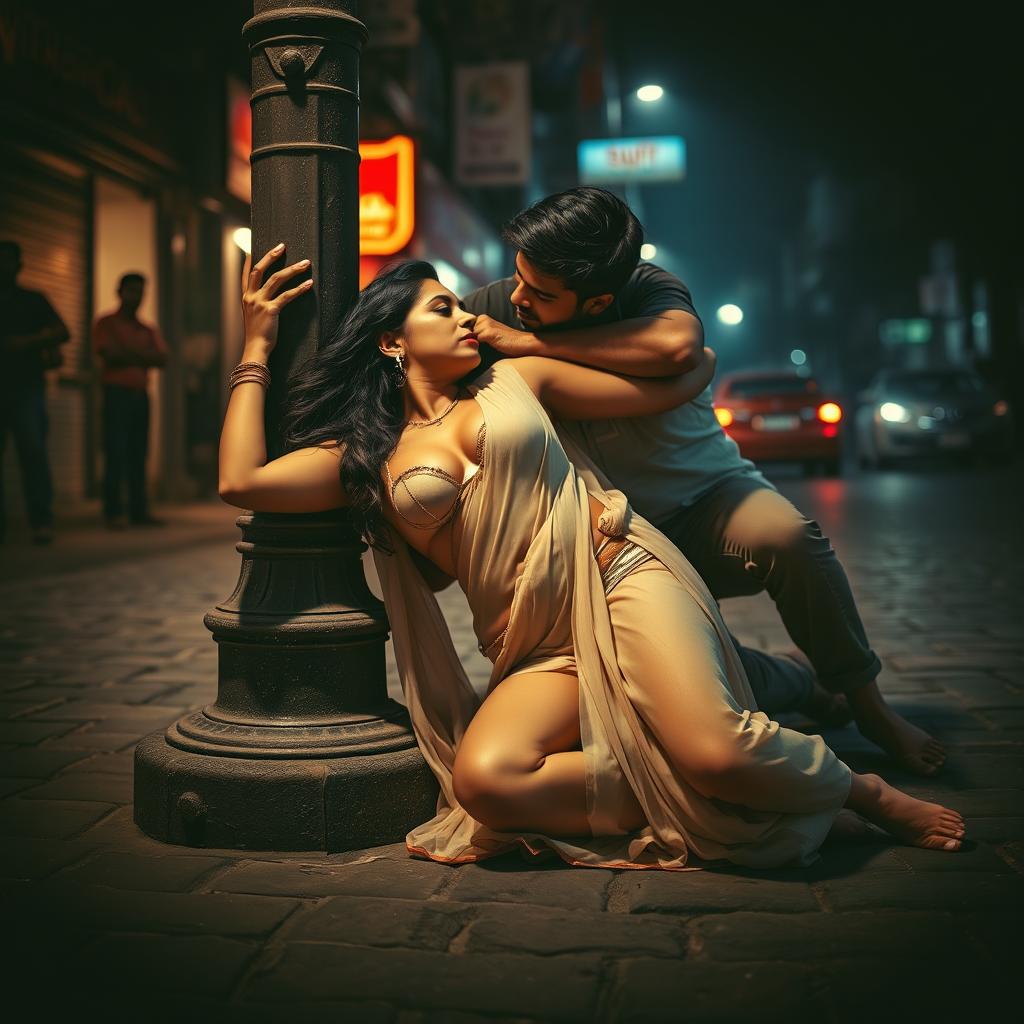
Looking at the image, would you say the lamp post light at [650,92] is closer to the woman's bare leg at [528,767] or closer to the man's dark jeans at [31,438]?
the man's dark jeans at [31,438]

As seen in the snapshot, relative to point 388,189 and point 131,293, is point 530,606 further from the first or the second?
point 388,189

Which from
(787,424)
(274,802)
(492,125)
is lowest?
(274,802)

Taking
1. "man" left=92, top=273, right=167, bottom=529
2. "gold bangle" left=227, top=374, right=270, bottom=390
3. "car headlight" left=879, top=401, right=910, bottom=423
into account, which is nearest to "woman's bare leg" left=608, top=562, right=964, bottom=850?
"gold bangle" left=227, top=374, right=270, bottom=390

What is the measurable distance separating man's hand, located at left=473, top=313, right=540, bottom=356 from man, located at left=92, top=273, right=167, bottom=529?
780 centimetres

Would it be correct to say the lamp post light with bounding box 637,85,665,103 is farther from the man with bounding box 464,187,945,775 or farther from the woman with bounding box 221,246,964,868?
the woman with bounding box 221,246,964,868

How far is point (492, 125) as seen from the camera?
19406mm

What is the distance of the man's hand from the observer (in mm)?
3125

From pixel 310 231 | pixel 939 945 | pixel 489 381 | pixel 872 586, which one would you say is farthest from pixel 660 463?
pixel 872 586

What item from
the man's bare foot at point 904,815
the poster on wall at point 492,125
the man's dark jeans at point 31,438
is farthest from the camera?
the poster on wall at point 492,125

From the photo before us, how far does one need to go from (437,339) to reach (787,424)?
590 inches

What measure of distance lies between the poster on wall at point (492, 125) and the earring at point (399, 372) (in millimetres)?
16945

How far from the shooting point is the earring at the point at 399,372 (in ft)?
9.92

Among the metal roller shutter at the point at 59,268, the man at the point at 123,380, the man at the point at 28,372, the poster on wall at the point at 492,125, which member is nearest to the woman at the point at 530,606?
the man at the point at 28,372

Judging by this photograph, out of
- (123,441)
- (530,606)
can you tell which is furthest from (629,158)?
(530,606)
